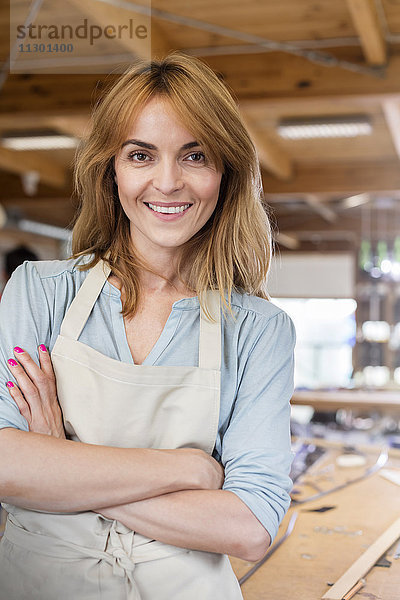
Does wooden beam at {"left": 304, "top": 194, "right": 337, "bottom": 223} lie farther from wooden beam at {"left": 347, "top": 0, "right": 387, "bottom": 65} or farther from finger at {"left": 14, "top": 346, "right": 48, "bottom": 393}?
finger at {"left": 14, "top": 346, "right": 48, "bottom": 393}

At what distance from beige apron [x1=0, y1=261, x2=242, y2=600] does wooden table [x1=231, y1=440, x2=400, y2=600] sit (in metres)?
0.33

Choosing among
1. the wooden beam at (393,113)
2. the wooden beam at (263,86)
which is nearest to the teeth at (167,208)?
the wooden beam at (263,86)

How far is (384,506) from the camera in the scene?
2457mm

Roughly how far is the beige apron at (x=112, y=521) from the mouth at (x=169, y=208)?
23 centimetres

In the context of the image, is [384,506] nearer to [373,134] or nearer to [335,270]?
[373,134]

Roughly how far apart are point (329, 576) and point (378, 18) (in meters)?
3.78

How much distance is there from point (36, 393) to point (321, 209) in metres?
10.5

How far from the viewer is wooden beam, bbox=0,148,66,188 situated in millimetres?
7844

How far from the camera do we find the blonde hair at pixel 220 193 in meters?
1.43

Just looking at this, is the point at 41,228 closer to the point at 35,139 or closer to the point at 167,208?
the point at 35,139

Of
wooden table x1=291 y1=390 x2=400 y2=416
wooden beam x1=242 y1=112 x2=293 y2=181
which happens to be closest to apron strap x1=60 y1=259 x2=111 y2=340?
wooden table x1=291 y1=390 x2=400 y2=416

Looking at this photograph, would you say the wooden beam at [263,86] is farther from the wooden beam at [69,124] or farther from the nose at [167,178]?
the nose at [167,178]

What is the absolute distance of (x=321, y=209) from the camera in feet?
37.9

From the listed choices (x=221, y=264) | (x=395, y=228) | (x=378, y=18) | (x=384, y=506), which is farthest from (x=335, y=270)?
(x=221, y=264)
